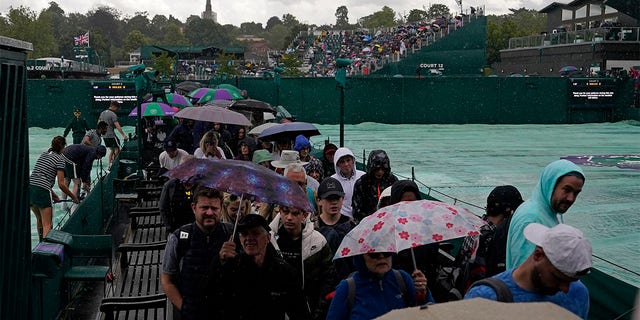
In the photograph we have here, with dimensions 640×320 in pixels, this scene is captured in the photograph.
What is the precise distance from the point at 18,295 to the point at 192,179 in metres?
1.35

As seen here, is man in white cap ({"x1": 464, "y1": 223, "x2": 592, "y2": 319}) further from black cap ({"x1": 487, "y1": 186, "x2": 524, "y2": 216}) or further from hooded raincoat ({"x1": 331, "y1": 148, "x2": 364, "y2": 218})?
hooded raincoat ({"x1": 331, "y1": 148, "x2": 364, "y2": 218})

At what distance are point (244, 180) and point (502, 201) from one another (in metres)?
1.89

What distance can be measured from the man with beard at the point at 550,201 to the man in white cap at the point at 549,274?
90 cm

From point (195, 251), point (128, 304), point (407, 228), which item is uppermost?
point (407, 228)

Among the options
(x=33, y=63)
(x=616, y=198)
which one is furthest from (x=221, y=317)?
(x=33, y=63)

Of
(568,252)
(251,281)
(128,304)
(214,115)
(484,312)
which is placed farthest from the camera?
(214,115)

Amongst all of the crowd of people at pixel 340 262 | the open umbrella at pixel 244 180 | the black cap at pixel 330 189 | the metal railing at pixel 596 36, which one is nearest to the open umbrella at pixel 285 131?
the crowd of people at pixel 340 262

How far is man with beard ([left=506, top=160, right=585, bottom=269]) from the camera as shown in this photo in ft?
14.9

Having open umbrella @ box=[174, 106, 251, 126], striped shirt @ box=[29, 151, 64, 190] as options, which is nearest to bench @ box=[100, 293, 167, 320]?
open umbrella @ box=[174, 106, 251, 126]

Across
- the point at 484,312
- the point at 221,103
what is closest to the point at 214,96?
the point at 221,103

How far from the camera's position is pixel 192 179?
4.96 m

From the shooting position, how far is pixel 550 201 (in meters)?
4.64

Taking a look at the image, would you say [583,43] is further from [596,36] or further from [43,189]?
[43,189]

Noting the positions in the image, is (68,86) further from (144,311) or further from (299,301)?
(299,301)
